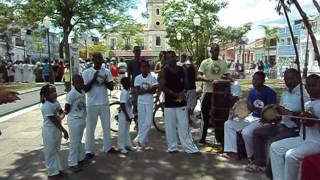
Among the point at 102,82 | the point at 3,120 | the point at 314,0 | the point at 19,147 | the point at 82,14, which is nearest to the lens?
the point at 314,0

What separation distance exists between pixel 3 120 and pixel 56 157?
785 centimetres

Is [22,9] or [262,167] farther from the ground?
[22,9]

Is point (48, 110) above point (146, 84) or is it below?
below

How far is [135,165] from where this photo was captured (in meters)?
8.24

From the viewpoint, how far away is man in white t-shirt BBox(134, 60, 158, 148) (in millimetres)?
9383

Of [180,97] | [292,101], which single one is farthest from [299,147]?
[180,97]

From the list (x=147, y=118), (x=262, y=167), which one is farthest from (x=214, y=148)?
(x=262, y=167)

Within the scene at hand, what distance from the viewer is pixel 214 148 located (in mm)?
9438

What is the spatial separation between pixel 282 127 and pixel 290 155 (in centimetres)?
161

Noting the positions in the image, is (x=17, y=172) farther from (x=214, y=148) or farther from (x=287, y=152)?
(x=287, y=152)

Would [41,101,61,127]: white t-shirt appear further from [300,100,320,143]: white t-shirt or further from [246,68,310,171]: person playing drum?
[300,100,320,143]: white t-shirt

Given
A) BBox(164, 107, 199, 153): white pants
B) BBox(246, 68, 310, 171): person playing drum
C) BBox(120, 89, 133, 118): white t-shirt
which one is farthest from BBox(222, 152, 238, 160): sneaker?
BBox(120, 89, 133, 118): white t-shirt

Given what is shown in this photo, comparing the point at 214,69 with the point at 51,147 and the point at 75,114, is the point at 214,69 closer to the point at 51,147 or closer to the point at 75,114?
the point at 75,114

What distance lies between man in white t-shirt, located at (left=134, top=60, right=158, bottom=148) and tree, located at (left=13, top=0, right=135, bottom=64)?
20.3 meters
